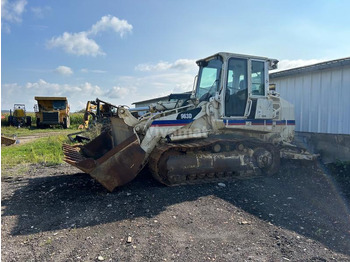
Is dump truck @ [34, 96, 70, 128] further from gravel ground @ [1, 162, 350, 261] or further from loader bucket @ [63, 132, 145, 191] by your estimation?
loader bucket @ [63, 132, 145, 191]

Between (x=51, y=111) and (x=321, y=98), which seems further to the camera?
(x=51, y=111)

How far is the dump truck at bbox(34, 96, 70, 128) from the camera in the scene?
26531 mm

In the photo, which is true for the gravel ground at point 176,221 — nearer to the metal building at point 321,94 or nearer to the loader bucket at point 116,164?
the loader bucket at point 116,164

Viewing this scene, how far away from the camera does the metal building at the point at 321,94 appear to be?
25.8 feet

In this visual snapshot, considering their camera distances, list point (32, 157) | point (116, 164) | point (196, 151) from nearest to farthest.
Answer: point (116, 164), point (196, 151), point (32, 157)

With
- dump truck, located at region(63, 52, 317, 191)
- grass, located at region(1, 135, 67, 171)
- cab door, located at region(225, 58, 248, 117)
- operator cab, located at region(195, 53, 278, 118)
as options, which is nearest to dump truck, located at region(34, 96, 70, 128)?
grass, located at region(1, 135, 67, 171)

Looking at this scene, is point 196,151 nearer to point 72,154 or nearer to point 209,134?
point 209,134

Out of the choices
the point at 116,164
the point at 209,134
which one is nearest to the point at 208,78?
the point at 209,134

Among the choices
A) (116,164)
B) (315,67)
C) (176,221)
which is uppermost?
(315,67)

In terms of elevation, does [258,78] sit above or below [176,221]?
above

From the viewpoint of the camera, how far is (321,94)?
8.59 m

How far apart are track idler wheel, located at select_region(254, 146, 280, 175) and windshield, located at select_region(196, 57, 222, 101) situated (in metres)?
1.85

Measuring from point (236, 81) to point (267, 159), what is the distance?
81.6 inches

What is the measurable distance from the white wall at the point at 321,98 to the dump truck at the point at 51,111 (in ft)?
73.5
